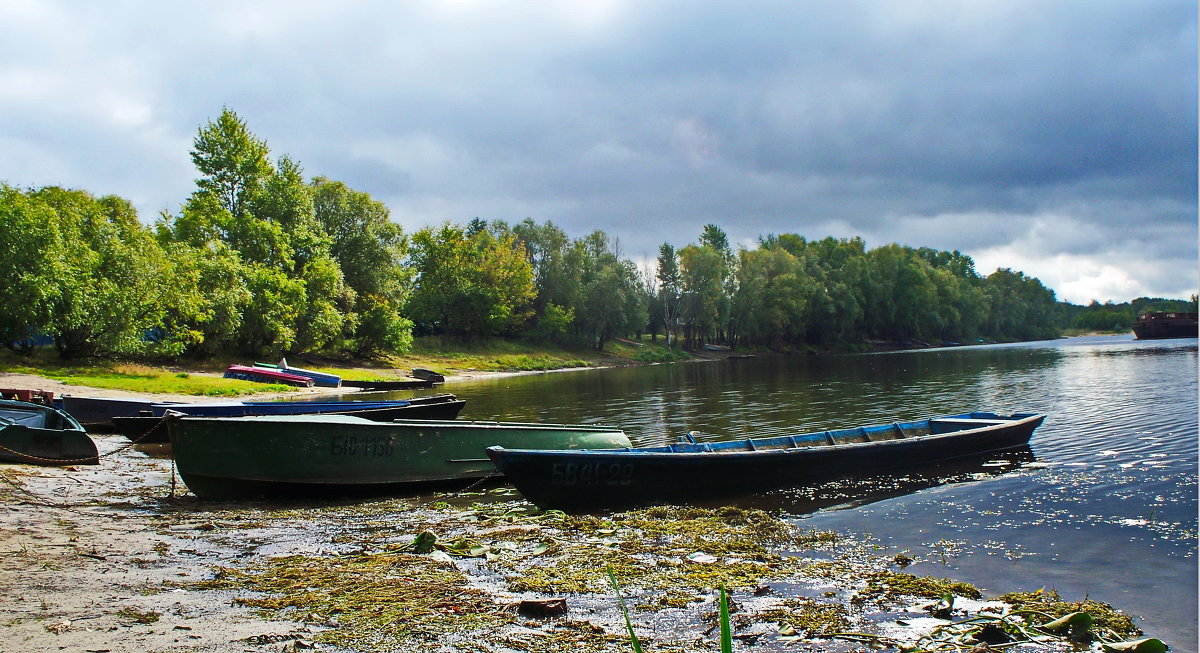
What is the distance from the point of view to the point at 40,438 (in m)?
13.4

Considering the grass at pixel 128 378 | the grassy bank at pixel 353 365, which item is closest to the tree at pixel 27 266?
the grass at pixel 128 378

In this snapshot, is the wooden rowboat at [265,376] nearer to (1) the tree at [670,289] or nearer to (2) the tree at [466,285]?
(2) the tree at [466,285]

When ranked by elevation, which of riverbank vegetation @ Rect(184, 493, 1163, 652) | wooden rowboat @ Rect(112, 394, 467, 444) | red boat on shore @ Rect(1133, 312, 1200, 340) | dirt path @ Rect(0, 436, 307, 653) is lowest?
riverbank vegetation @ Rect(184, 493, 1163, 652)

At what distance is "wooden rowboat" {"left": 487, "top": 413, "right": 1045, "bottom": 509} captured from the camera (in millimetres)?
10891

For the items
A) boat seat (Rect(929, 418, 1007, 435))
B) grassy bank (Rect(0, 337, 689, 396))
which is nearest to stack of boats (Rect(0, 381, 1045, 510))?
boat seat (Rect(929, 418, 1007, 435))

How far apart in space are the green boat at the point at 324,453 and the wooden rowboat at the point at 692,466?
3.43 ft

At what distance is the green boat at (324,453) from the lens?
11.4 metres

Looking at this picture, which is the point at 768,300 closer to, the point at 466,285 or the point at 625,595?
the point at 466,285

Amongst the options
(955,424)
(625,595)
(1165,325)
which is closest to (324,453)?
(625,595)

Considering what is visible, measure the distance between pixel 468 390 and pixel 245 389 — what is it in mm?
12705

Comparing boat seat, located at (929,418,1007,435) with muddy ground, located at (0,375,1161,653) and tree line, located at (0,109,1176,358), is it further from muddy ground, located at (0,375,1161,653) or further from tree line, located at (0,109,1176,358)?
tree line, located at (0,109,1176,358)

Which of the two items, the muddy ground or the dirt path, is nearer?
the dirt path

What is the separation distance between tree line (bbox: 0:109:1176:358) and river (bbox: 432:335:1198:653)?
20.9m

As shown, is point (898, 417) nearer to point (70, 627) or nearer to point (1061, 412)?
point (1061, 412)
